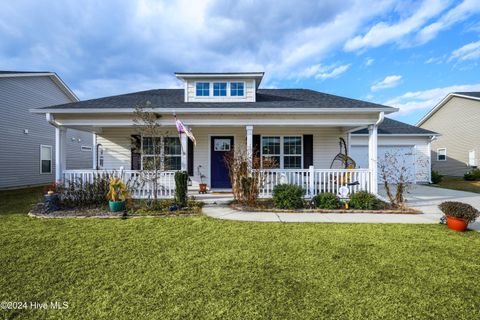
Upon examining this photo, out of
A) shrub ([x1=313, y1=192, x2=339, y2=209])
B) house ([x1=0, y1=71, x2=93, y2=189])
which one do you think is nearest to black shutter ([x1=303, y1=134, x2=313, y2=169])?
shrub ([x1=313, y1=192, x2=339, y2=209])

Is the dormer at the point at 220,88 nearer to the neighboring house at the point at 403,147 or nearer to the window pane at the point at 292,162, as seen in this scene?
the window pane at the point at 292,162

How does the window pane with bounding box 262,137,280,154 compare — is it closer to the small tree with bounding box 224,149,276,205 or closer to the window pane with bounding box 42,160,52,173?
the small tree with bounding box 224,149,276,205

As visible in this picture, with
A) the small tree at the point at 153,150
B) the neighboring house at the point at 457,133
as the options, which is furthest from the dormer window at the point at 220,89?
the neighboring house at the point at 457,133

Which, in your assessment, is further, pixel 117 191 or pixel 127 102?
pixel 127 102

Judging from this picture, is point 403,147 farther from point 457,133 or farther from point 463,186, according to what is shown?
point 457,133

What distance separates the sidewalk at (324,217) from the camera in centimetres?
560

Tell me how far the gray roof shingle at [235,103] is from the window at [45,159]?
25.3 feet

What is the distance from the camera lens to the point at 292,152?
1004 centimetres

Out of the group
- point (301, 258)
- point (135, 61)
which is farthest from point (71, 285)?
point (135, 61)

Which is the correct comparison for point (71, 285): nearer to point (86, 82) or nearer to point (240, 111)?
point (240, 111)

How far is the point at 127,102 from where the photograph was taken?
8.62 meters

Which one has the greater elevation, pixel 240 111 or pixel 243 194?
pixel 240 111

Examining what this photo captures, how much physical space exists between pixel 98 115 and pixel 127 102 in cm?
115

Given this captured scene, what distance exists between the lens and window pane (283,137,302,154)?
10.0 m
